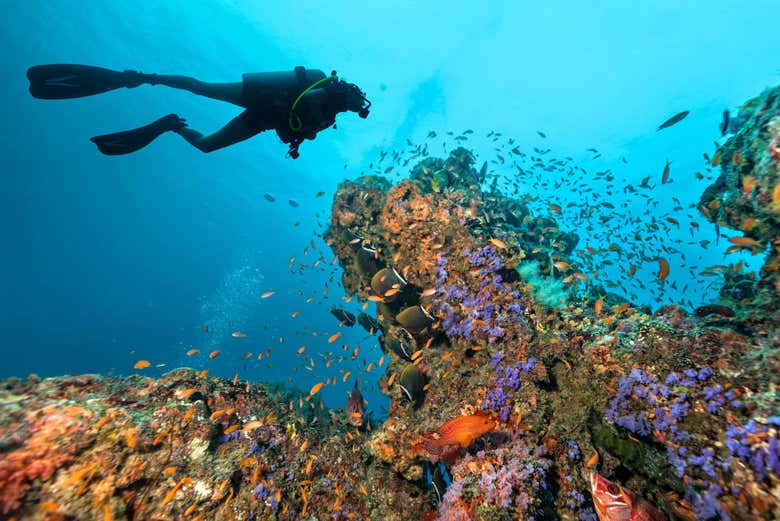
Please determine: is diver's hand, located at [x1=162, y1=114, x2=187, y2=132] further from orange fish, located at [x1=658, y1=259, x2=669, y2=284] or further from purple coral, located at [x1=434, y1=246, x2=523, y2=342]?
orange fish, located at [x1=658, y1=259, x2=669, y2=284]

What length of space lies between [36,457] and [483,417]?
17.7 feet

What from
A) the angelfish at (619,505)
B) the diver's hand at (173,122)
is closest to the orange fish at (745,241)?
the angelfish at (619,505)

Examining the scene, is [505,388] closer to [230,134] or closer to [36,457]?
[36,457]

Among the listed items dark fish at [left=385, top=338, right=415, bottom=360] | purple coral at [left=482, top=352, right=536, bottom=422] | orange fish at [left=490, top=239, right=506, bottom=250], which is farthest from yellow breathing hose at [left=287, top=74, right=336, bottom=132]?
purple coral at [left=482, top=352, right=536, bottom=422]

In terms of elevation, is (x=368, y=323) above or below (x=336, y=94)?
below

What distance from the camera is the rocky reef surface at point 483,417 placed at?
3178 mm

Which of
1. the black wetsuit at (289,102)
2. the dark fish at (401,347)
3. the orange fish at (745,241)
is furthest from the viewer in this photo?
the dark fish at (401,347)

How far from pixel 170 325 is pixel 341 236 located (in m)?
A: 80.8

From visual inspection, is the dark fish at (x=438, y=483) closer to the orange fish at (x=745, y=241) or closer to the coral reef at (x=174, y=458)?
the coral reef at (x=174, y=458)

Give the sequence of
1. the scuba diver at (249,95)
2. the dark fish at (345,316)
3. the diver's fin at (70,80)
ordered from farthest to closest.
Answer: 1. the dark fish at (345,316)
2. the scuba diver at (249,95)
3. the diver's fin at (70,80)

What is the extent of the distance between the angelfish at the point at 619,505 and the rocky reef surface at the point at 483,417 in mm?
115

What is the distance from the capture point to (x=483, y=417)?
147 inches

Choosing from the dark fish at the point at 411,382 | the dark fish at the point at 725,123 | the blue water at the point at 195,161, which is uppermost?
the blue water at the point at 195,161

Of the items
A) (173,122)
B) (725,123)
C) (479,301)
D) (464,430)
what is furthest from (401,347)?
(725,123)
